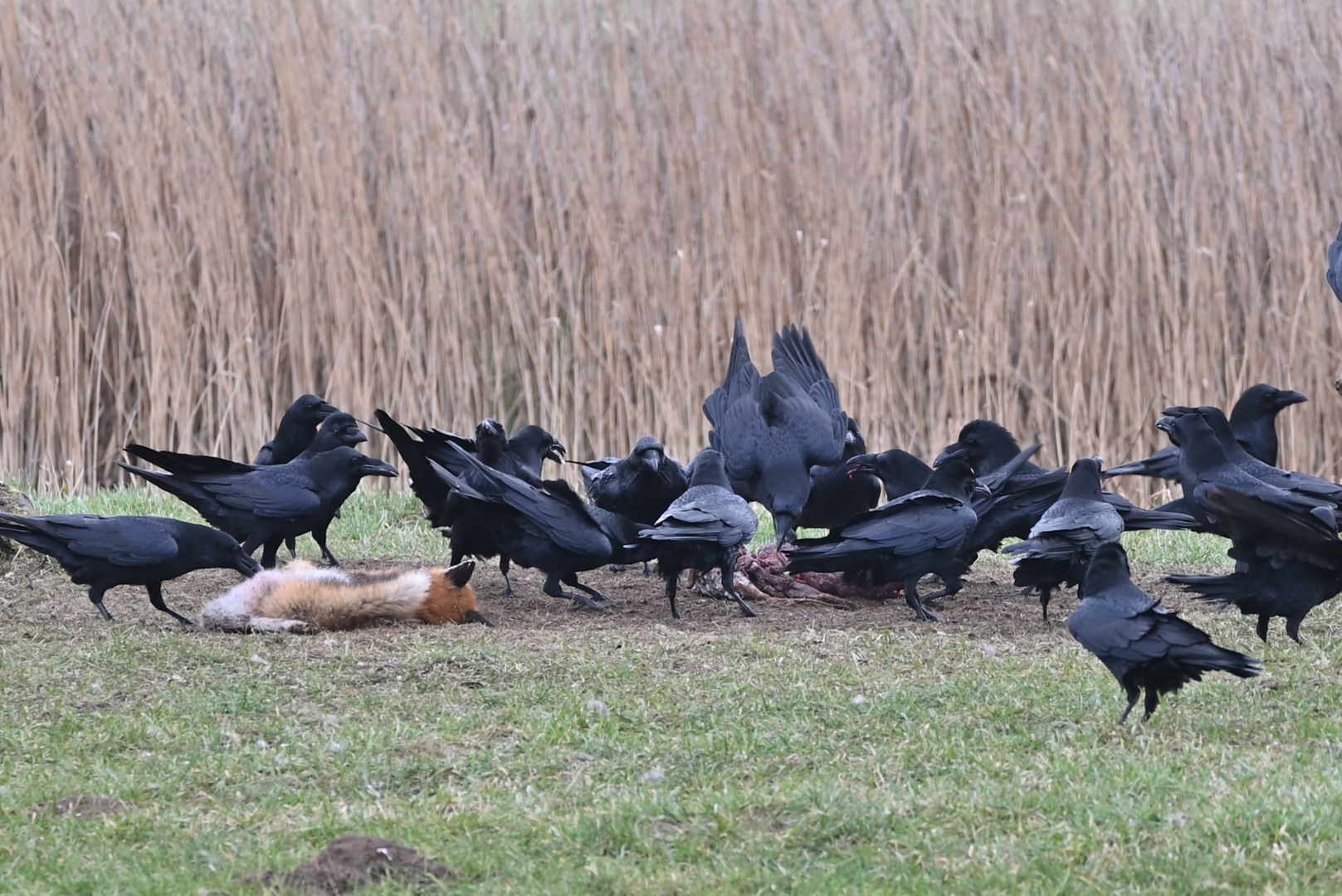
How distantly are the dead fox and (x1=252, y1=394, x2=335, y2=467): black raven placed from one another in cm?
172

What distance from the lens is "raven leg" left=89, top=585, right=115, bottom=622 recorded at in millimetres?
5969

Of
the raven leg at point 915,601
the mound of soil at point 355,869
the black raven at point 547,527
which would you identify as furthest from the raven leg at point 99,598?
the raven leg at point 915,601

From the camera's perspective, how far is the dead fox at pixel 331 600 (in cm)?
598

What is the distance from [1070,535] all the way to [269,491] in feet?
11.2

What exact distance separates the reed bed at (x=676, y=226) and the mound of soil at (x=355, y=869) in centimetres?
655

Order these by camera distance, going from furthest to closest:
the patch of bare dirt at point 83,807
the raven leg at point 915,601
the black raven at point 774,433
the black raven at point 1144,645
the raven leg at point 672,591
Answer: the black raven at point 774,433
the raven leg at point 672,591
the raven leg at point 915,601
the black raven at point 1144,645
the patch of bare dirt at point 83,807

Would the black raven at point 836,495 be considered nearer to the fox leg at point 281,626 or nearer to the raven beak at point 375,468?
the raven beak at point 375,468

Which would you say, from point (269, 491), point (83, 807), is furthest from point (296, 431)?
point (83, 807)

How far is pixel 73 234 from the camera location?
10367 mm

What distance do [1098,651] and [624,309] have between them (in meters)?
6.07

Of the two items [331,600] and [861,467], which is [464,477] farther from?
[861,467]

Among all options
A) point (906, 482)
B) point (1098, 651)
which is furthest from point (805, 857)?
point (906, 482)

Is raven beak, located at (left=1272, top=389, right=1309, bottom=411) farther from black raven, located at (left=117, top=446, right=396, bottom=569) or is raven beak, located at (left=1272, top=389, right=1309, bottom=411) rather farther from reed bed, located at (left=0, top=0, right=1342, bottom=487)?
black raven, located at (left=117, top=446, right=396, bottom=569)

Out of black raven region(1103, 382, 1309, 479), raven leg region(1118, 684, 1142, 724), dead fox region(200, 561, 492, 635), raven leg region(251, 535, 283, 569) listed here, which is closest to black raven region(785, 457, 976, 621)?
black raven region(1103, 382, 1309, 479)
